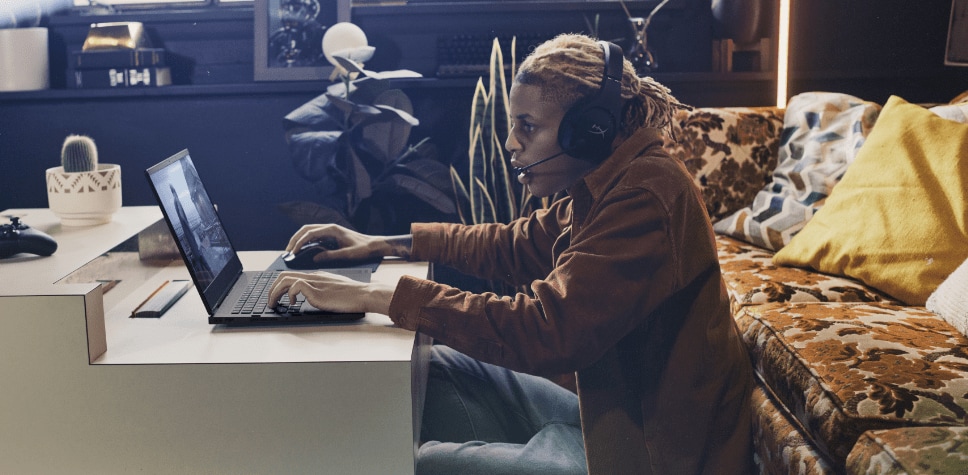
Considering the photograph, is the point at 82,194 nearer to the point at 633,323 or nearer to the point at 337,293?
the point at 337,293

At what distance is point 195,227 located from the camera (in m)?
1.39

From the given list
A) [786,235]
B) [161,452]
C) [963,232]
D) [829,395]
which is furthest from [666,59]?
[161,452]

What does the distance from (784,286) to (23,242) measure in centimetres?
152

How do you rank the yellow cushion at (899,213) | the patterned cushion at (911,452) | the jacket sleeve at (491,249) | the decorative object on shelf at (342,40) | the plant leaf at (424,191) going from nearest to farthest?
1. the patterned cushion at (911,452)
2. the jacket sleeve at (491,249)
3. the yellow cushion at (899,213)
4. the plant leaf at (424,191)
5. the decorative object on shelf at (342,40)

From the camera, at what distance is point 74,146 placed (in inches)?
64.3

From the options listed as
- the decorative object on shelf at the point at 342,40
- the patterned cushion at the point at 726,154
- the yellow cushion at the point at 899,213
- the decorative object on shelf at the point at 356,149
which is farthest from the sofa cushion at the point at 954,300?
the decorative object on shelf at the point at 342,40

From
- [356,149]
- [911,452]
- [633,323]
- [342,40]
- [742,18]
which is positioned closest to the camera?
[911,452]

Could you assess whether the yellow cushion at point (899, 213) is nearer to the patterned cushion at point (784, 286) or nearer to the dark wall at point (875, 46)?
the patterned cushion at point (784, 286)

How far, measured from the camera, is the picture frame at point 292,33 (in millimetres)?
2982

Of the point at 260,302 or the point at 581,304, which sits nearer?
the point at 581,304

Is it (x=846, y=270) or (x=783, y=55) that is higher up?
(x=783, y=55)

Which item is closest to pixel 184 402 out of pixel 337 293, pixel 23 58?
pixel 337 293

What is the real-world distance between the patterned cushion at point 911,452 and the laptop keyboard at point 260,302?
83 centimetres

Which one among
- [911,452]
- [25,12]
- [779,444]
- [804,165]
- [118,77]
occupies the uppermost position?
[25,12]
